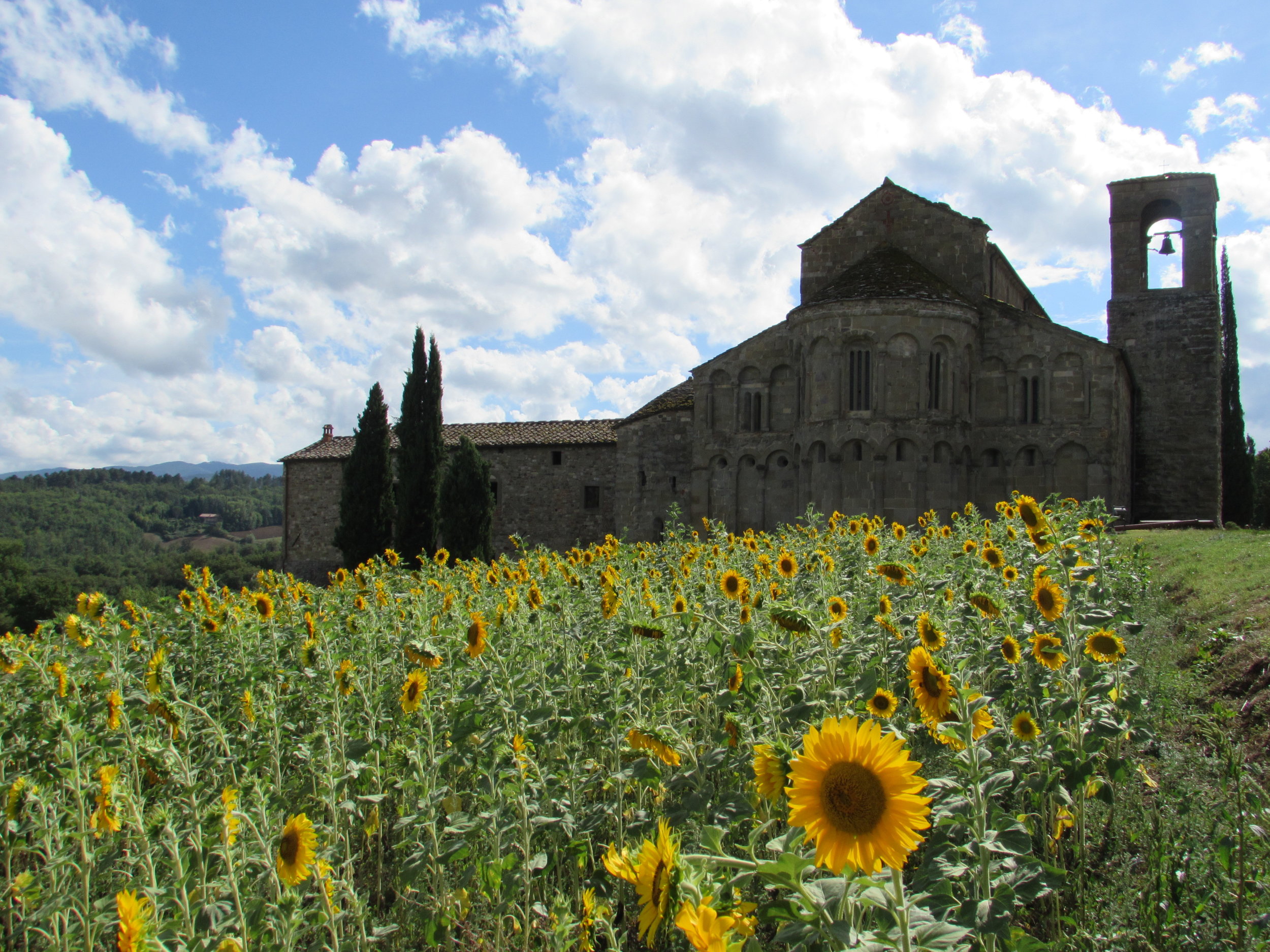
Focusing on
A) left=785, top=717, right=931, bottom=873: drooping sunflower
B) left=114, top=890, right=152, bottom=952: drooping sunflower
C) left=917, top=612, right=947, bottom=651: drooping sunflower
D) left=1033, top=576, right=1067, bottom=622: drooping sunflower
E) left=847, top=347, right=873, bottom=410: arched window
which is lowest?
left=114, top=890, right=152, bottom=952: drooping sunflower

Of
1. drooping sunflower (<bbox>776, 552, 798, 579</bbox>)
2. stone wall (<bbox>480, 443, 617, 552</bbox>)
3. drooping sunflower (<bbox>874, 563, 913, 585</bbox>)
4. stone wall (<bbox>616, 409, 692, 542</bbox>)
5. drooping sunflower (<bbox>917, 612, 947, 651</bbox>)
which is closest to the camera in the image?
drooping sunflower (<bbox>917, 612, 947, 651</bbox>)

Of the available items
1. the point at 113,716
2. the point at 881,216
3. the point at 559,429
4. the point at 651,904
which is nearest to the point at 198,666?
the point at 113,716

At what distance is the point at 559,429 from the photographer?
31844 millimetres

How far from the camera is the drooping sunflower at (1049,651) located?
2.96 m

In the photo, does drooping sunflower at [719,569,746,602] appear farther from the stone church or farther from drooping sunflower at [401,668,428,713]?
the stone church

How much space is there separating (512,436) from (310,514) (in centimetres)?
880

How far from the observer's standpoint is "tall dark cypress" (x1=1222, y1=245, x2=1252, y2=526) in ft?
101

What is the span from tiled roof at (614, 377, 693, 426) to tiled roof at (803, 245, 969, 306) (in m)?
5.40

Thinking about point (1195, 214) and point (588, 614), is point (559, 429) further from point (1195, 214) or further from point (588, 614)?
point (588, 614)

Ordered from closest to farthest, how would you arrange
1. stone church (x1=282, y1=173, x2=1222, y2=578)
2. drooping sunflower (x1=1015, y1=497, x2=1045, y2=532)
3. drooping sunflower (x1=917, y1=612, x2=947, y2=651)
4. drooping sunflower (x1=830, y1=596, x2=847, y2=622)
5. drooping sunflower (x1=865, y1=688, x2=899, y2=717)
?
drooping sunflower (x1=865, y1=688, x2=899, y2=717)
drooping sunflower (x1=917, y1=612, x2=947, y2=651)
drooping sunflower (x1=830, y1=596, x2=847, y2=622)
drooping sunflower (x1=1015, y1=497, x2=1045, y2=532)
stone church (x1=282, y1=173, x2=1222, y2=578)

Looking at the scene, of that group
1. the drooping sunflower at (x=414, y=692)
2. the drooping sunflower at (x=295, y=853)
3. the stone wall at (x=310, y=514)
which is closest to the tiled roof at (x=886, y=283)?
the drooping sunflower at (x=414, y=692)

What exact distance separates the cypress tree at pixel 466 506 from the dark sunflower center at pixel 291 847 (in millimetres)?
24450

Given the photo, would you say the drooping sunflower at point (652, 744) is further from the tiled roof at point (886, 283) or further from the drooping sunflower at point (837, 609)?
the tiled roof at point (886, 283)

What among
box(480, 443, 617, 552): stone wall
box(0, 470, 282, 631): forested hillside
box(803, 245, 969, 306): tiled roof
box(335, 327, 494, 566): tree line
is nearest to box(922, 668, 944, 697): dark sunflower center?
box(803, 245, 969, 306): tiled roof
